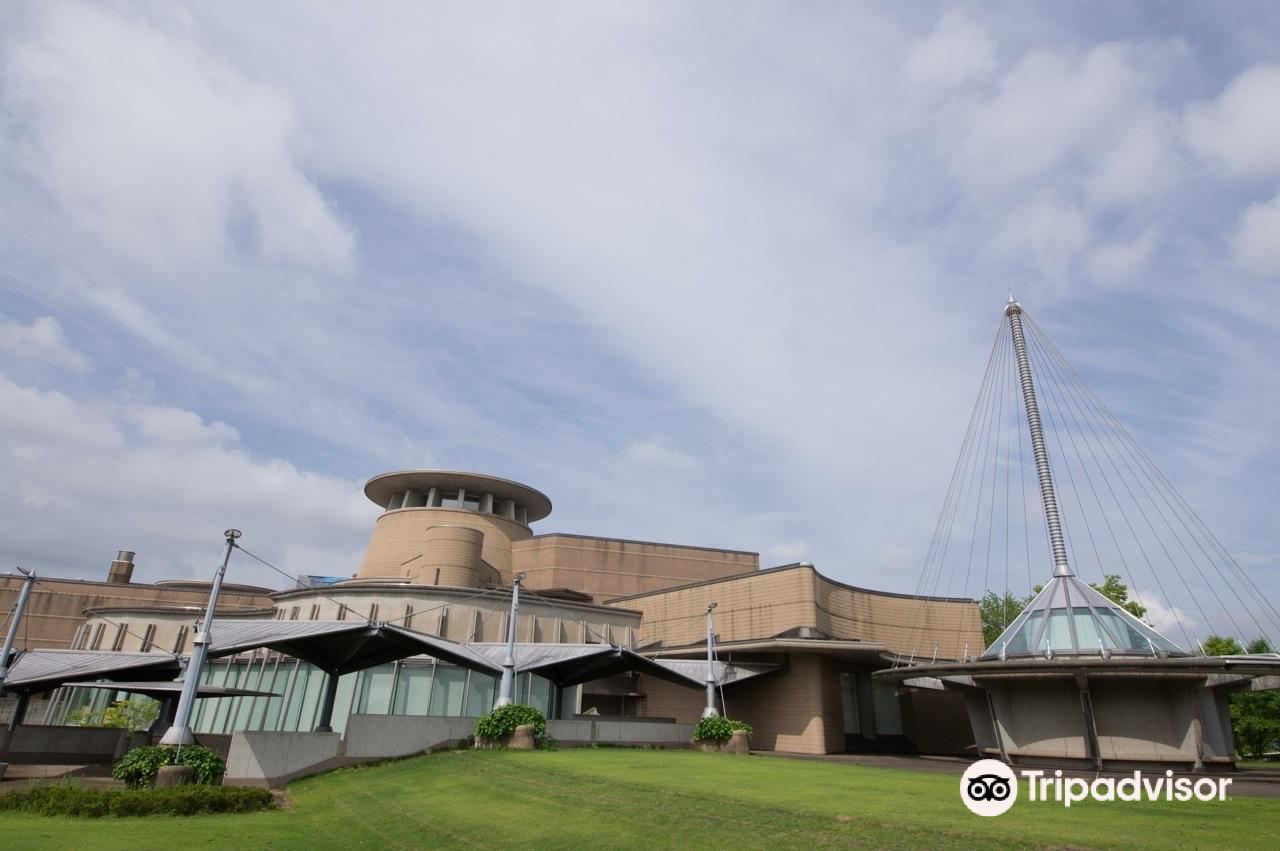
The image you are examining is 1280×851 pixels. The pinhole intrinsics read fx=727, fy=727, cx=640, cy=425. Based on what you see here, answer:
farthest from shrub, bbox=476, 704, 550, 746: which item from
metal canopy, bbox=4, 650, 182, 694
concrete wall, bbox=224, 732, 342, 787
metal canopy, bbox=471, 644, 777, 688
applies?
metal canopy, bbox=4, 650, 182, 694

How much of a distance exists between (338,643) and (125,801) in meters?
12.2

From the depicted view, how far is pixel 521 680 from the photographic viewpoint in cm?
3691

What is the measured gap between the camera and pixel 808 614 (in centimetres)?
3866

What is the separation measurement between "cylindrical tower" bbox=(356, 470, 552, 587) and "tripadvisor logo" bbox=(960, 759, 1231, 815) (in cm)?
4183

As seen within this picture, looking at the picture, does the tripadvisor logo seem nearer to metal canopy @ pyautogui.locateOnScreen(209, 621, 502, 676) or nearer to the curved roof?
metal canopy @ pyautogui.locateOnScreen(209, 621, 502, 676)

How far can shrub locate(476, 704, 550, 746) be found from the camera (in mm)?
25547

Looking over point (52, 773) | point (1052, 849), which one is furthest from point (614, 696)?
point (1052, 849)

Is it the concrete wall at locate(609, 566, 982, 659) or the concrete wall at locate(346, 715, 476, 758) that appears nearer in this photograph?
the concrete wall at locate(346, 715, 476, 758)

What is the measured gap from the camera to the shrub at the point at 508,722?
25547 millimetres

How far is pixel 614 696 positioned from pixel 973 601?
23.8 metres

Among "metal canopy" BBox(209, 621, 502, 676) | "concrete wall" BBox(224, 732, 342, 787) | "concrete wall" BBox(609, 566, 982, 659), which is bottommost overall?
"concrete wall" BBox(224, 732, 342, 787)

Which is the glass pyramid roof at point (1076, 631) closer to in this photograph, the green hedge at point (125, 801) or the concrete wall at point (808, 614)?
the concrete wall at point (808, 614)

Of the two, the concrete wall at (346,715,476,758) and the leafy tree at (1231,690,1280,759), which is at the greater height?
the leafy tree at (1231,690,1280,759)

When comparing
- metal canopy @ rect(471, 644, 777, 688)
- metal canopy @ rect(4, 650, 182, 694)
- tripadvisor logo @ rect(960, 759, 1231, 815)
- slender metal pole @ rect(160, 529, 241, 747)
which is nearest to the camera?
tripadvisor logo @ rect(960, 759, 1231, 815)
